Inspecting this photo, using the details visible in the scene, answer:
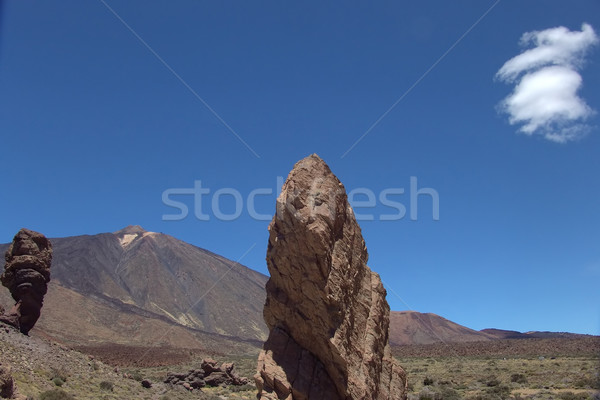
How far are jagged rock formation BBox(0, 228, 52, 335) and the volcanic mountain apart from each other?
182 ft

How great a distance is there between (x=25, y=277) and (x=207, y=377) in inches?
583

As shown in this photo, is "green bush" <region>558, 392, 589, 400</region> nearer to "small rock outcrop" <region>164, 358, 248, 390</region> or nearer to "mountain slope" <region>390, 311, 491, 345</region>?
"small rock outcrop" <region>164, 358, 248, 390</region>

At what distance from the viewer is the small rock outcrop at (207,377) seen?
33.1m

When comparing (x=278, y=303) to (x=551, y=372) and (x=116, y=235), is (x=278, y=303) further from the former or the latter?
(x=116, y=235)

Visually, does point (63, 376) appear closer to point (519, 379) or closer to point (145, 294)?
point (519, 379)

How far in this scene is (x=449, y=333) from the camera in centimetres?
16238

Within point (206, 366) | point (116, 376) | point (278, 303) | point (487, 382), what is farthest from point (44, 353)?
point (487, 382)

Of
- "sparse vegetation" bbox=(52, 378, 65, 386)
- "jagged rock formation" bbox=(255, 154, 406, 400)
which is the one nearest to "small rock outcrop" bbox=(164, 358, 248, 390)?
"sparse vegetation" bbox=(52, 378, 65, 386)

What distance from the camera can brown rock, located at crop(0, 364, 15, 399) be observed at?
46.1 ft

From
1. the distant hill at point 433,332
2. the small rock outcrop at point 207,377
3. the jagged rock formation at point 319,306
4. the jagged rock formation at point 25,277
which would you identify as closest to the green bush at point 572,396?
the jagged rock formation at point 319,306

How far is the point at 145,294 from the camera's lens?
5468 inches

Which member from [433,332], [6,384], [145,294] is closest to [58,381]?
[6,384]

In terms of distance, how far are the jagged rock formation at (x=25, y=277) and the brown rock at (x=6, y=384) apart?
42.3 feet

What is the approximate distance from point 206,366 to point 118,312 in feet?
255
